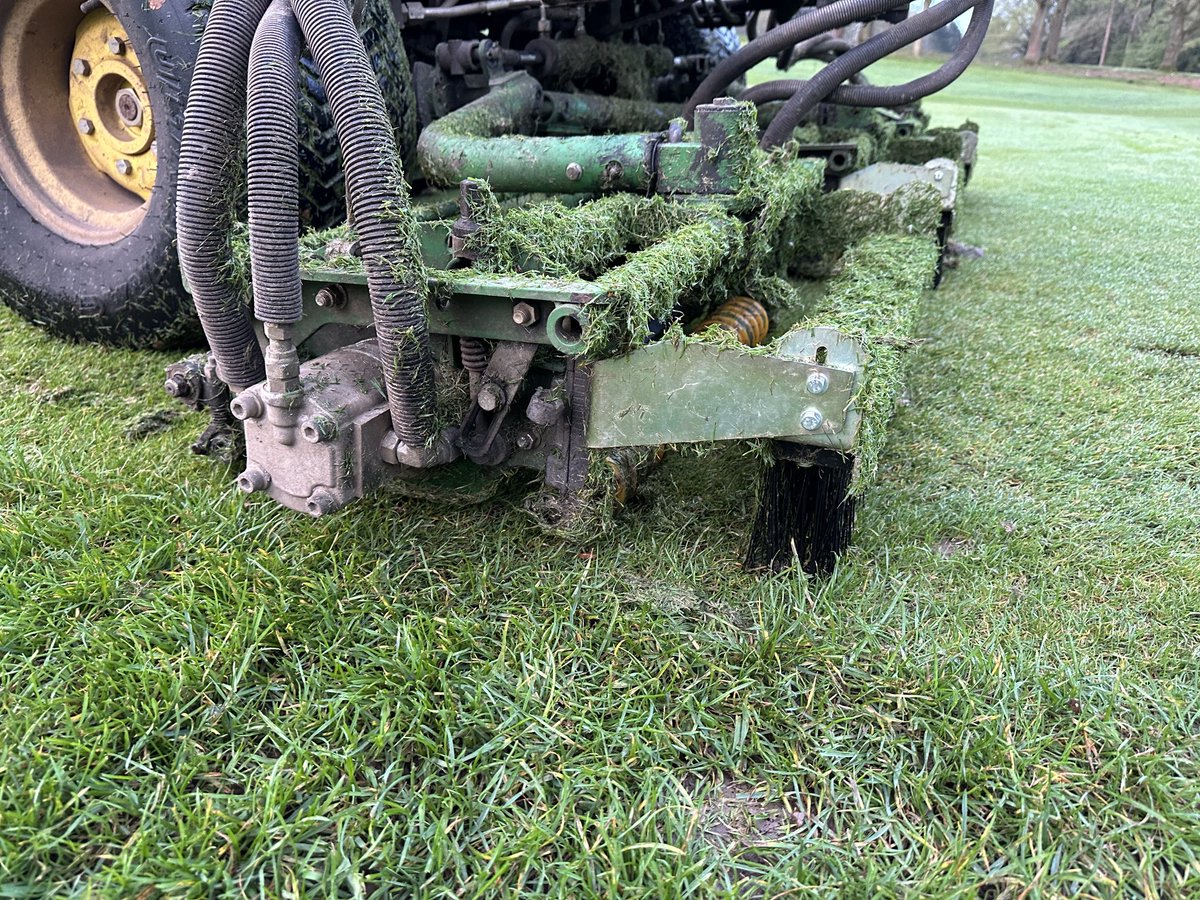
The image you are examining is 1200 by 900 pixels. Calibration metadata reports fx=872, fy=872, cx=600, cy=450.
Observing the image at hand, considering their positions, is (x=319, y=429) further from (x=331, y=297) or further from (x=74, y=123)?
(x=74, y=123)

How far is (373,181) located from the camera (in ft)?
5.80

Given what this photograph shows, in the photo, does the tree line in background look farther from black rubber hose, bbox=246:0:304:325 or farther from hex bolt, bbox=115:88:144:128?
black rubber hose, bbox=246:0:304:325

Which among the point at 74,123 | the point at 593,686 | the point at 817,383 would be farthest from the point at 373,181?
the point at 74,123

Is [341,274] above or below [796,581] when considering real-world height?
above

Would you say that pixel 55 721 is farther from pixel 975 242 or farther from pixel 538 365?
pixel 975 242

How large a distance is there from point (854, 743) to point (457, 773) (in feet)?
2.65

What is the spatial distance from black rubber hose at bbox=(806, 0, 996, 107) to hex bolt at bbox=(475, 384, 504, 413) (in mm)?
2865

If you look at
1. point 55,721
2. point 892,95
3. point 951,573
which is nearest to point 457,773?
point 55,721

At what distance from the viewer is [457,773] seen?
1.70m

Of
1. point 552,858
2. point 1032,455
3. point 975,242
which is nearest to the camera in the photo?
point 552,858

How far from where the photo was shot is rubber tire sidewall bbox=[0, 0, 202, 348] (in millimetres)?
→ 2688

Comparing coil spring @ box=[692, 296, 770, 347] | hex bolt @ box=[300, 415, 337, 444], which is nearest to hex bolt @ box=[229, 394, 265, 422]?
hex bolt @ box=[300, 415, 337, 444]

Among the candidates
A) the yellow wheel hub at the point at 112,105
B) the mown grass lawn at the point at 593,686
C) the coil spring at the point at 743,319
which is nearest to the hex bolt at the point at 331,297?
the mown grass lawn at the point at 593,686

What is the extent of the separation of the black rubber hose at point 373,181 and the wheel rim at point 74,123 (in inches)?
62.4
